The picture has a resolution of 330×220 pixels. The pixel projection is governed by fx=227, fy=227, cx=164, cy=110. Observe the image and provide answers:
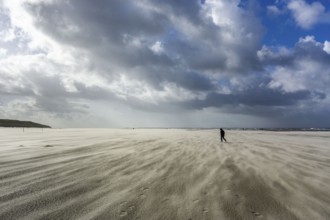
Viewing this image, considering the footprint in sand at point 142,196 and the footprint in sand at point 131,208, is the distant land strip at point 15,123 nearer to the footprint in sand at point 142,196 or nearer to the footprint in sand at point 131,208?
Result: the footprint in sand at point 142,196

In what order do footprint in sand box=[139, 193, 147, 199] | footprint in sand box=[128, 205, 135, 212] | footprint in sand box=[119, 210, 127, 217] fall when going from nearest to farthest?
1. footprint in sand box=[119, 210, 127, 217]
2. footprint in sand box=[128, 205, 135, 212]
3. footprint in sand box=[139, 193, 147, 199]

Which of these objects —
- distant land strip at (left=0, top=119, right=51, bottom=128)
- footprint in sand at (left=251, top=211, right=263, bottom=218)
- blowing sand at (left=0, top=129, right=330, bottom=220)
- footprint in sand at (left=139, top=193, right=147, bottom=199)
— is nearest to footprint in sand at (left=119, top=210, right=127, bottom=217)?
blowing sand at (left=0, top=129, right=330, bottom=220)

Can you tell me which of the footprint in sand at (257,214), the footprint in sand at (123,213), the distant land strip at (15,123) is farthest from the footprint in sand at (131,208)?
the distant land strip at (15,123)

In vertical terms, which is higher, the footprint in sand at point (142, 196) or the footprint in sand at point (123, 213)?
the footprint in sand at point (142, 196)

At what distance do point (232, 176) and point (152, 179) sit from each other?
8.82ft

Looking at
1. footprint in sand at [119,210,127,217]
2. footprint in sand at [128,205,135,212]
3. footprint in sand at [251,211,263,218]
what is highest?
footprint in sand at [128,205,135,212]

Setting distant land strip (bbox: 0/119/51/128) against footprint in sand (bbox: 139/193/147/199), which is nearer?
footprint in sand (bbox: 139/193/147/199)

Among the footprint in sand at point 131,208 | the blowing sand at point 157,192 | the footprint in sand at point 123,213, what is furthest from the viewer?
the footprint in sand at point 131,208

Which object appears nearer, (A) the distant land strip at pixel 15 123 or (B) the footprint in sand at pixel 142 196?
(B) the footprint in sand at pixel 142 196

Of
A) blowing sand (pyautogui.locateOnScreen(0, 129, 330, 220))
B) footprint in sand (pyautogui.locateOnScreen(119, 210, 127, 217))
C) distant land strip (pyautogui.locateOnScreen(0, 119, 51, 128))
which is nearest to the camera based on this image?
footprint in sand (pyautogui.locateOnScreen(119, 210, 127, 217))

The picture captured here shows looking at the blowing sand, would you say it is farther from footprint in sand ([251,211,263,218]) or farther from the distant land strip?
the distant land strip

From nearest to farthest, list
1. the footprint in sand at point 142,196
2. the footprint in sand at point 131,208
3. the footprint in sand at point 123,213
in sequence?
the footprint in sand at point 123,213 → the footprint in sand at point 131,208 → the footprint in sand at point 142,196

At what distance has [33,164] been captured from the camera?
841 centimetres

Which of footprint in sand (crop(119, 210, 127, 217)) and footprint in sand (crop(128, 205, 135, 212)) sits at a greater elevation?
footprint in sand (crop(128, 205, 135, 212))
